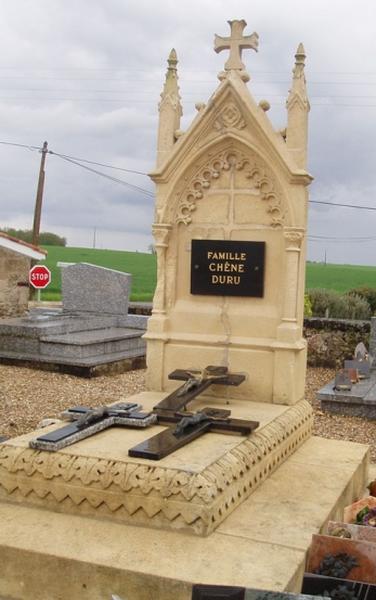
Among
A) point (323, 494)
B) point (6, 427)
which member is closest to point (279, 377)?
point (323, 494)

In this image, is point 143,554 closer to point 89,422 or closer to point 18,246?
point 89,422

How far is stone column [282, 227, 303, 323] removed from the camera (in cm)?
584

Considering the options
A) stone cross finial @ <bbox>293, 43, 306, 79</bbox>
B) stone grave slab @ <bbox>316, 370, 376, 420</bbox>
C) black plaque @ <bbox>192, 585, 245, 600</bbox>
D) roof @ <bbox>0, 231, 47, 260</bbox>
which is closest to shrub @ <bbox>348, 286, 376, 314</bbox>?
roof @ <bbox>0, 231, 47, 260</bbox>

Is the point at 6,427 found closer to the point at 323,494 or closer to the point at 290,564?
the point at 323,494

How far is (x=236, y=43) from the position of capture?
6.09 metres

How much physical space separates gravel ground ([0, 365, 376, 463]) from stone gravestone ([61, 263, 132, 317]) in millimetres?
2987

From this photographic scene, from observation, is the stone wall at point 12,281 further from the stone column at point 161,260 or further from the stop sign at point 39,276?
the stone column at point 161,260

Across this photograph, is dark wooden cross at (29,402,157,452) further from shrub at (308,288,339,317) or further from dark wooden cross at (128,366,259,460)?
shrub at (308,288,339,317)

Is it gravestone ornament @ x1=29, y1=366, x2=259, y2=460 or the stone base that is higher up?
gravestone ornament @ x1=29, y1=366, x2=259, y2=460

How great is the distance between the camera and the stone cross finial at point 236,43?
6047mm

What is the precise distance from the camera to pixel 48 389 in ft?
34.4

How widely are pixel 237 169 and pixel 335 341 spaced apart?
9.21 metres

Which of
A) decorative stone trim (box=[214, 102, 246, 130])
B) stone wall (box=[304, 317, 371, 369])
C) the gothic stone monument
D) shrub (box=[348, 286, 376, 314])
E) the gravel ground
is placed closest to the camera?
the gothic stone monument

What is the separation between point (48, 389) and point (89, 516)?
6611 mm
